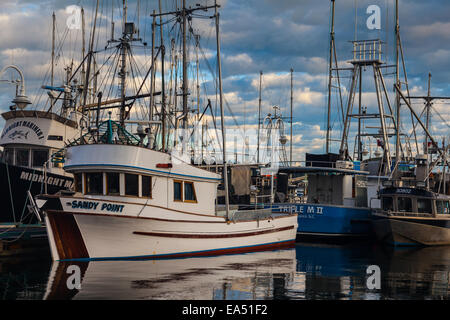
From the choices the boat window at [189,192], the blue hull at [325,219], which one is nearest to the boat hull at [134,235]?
the boat window at [189,192]

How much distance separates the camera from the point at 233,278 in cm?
1805

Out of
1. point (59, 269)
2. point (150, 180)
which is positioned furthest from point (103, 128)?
point (59, 269)

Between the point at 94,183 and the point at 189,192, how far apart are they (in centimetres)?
416

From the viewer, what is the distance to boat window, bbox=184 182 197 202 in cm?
2338

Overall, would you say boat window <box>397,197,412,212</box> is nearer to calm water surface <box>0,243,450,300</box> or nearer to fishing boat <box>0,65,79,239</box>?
calm water surface <box>0,243,450,300</box>

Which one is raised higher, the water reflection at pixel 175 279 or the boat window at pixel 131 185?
the boat window at pixel 131 185

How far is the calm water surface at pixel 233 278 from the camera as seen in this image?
50.3 feet

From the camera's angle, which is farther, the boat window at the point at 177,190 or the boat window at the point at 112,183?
the boat window at the point at 177,190

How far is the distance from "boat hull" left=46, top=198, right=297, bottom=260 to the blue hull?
944cm

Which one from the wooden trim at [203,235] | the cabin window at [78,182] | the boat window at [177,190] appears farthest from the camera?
the boat window at [177,190]

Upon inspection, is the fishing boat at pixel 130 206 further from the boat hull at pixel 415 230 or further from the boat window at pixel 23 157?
the boat window at pixel 23 157

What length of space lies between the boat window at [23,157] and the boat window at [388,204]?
70.4 feet

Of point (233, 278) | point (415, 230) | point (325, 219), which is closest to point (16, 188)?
point (233, 278)

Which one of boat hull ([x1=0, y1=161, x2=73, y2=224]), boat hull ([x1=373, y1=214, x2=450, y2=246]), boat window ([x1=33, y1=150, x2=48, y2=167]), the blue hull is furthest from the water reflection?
boat window ([x1=33, y1=150, x2=48, y2=167])
